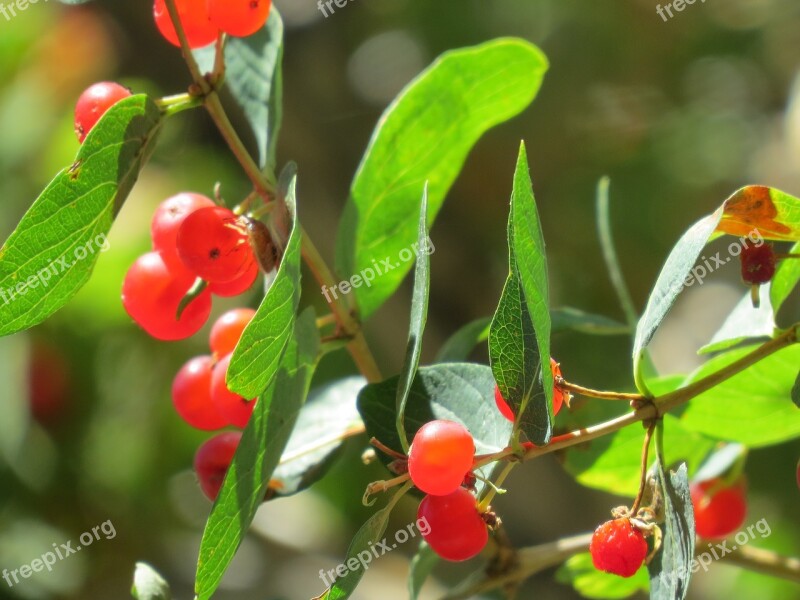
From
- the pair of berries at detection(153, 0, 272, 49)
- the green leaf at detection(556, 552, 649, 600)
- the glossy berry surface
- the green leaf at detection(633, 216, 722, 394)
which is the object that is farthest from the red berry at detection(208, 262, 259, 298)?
the green leaf at detection(556, 552, 649, 600)

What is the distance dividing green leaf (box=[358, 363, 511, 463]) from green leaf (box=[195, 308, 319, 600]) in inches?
2.7

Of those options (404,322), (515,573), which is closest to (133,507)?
(404,322)

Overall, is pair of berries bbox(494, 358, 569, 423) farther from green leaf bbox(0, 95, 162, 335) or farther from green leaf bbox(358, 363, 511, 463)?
green leaf bbox(0, 95, 162, 335)

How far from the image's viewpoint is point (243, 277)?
0.95 metres

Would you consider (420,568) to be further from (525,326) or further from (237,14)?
(237,14)

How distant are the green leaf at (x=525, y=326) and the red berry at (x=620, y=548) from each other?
0.10m

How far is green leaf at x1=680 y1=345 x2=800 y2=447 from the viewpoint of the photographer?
3.36ft

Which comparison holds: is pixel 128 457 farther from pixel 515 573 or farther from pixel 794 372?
pixel 794 372

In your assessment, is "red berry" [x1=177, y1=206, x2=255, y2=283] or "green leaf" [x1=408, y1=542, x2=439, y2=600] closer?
"red berry" [x1=177, y1=206, x2=255, y2=283]

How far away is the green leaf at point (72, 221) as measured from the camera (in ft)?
2.72

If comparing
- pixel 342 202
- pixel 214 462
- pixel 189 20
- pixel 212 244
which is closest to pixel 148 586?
pixel 214 462

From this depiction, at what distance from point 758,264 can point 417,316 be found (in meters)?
0.33

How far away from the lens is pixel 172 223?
0.95 m

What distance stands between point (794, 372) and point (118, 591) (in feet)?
5.82
